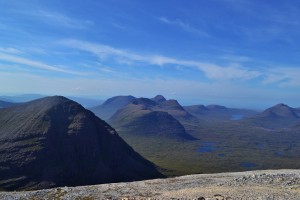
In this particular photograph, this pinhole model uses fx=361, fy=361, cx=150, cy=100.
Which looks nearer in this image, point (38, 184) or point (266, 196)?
point (266, 196)

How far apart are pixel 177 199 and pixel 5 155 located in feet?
556

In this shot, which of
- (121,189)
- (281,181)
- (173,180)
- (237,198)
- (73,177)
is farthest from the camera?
(73,177)

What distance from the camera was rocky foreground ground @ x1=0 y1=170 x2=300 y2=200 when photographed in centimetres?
5378

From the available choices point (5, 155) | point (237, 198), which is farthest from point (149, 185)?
point (5, 155)

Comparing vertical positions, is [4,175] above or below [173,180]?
below

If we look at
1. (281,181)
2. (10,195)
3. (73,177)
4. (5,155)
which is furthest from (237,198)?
(5,155)

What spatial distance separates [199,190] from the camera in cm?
5972

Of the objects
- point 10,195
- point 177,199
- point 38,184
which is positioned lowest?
point 38,184

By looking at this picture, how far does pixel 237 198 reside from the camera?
50062 mm

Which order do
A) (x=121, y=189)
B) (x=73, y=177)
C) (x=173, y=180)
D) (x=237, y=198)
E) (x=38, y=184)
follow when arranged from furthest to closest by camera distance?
(x=73, y=177) → (x=38, y=184) → (x=173, y=180) → (x=121, y=189) → (x=237, y=198)

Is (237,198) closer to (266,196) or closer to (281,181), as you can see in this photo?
(266,196)

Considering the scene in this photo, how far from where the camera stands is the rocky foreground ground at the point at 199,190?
176ft

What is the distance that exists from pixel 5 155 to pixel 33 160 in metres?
16.3

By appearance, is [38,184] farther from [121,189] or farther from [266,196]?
[266,196]
